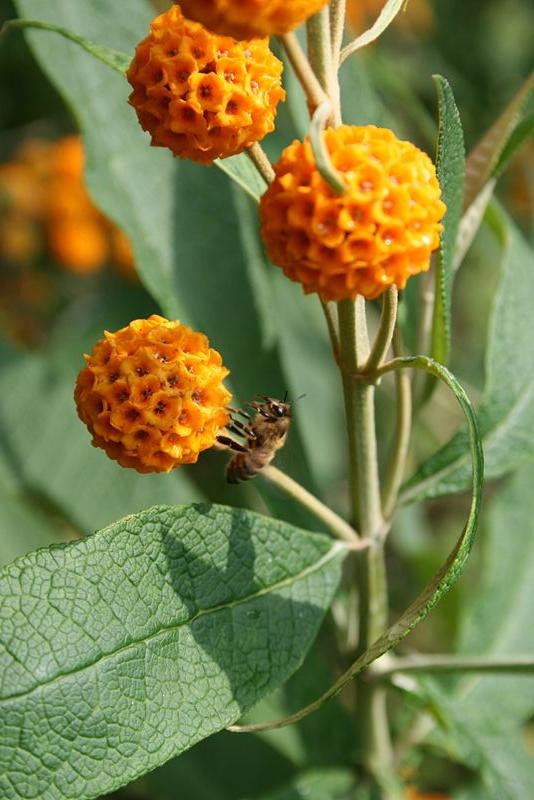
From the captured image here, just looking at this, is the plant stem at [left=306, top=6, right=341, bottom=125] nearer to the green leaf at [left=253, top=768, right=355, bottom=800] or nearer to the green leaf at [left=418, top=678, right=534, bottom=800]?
the green leaf at [left=418, top=678, right=534, bottom=800]

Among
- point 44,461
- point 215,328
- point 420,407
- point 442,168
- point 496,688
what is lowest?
point 44,461

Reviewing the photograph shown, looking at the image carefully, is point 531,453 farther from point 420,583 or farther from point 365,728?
point 420,583

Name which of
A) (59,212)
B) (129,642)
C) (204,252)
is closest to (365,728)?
(129,642)

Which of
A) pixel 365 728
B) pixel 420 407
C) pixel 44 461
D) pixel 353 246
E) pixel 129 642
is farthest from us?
pixel 44 461

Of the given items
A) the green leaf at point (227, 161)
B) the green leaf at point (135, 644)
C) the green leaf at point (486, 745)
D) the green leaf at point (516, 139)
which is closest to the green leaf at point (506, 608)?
the green leaf at point (486, 745)

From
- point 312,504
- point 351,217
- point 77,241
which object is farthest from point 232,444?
point 77,241

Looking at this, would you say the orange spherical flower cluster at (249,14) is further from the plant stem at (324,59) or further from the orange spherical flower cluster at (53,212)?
the orange spherical flower cluster at (53,212)

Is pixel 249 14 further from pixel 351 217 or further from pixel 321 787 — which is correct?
pixel 321 787
